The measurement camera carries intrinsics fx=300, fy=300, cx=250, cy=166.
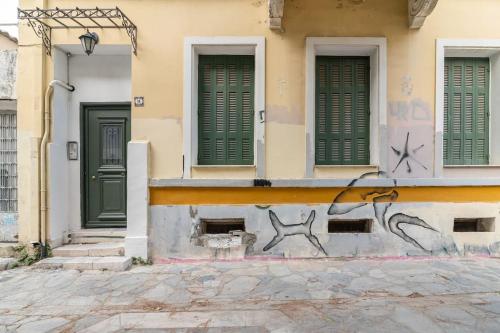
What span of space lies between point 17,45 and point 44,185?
2703 mm

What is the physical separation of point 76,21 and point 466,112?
7480 millimetres

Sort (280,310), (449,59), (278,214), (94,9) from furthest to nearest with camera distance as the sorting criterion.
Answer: (449,59) → (278,214) → (94,9) → (280,310)

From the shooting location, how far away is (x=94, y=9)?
5.13m

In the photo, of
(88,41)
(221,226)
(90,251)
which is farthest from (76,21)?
(221,226)

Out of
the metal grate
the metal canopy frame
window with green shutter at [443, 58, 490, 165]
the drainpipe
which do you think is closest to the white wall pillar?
the drainpipe

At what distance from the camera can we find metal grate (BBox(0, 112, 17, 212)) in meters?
5.88

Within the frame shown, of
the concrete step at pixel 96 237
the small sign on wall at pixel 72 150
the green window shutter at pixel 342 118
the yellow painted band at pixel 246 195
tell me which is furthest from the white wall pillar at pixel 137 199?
the green window shutter at pixel 342 118

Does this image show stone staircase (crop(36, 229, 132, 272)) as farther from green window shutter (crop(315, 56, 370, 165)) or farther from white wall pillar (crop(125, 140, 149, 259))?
green window shutter (crop(315, 56, 370, 165))

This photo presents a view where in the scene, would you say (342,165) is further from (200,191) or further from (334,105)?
(200,191)

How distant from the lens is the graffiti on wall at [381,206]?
5.51 meters

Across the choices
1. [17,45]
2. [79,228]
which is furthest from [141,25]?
[79,228]

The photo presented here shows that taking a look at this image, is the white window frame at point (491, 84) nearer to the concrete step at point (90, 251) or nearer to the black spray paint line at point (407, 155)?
the black spray paint line at point (407, 155)

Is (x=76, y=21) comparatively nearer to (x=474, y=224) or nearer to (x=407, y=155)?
(x=407, y=155)

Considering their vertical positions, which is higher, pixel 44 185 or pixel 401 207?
pixel 44 185
